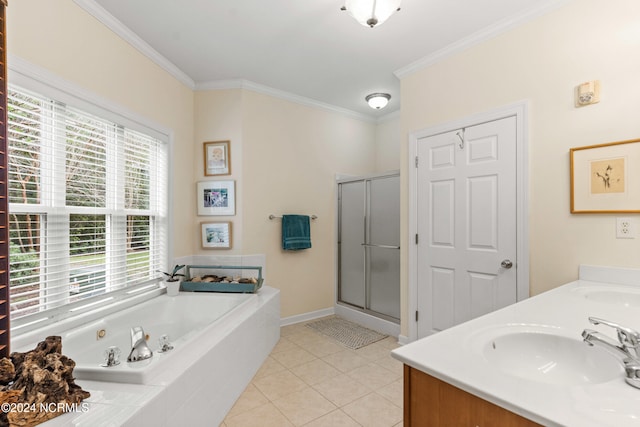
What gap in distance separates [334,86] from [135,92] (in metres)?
1.85

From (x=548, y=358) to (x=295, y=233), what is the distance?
267cm

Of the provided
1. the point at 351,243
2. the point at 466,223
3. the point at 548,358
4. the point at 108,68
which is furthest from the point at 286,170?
the point at 548,358

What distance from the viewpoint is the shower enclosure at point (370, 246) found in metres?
3.24

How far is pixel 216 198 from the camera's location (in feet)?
10.5

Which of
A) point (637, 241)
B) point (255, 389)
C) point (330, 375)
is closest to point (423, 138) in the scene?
point (637, 241)

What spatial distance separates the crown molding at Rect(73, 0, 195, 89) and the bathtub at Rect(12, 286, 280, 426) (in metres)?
1.98

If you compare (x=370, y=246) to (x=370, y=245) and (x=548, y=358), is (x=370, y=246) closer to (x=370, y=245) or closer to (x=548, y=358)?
(x=370, y=245)

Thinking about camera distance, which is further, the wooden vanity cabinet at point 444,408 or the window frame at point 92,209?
the window frame at point 92,209

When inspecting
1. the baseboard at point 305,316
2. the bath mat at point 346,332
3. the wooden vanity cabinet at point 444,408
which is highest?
the wooden vanity cabinet at point 444,408

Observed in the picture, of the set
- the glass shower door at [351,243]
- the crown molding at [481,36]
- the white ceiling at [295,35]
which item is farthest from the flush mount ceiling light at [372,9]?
the glass shower door at [351,243]

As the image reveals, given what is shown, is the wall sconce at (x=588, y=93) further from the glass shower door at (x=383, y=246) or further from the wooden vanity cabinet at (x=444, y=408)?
the wooden vanity cabinet at (x=444, y=408)

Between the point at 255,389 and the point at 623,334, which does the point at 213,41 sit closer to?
the point at 255,389

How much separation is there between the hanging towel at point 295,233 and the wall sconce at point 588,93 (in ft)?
8.24

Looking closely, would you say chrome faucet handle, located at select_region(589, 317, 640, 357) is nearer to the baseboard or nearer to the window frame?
the window frame
